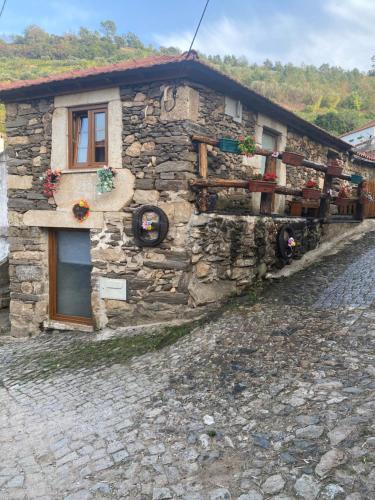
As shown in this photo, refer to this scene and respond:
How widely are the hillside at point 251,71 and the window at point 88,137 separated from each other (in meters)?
25.9

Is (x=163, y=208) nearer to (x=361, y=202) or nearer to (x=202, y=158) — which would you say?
(x=202, y=158)

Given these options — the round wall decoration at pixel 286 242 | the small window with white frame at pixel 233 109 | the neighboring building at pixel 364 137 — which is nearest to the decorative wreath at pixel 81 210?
the small window with white frame at pixel 233 109

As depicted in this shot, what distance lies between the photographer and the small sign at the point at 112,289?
6746 mm

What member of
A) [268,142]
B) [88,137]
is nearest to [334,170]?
[268,142]

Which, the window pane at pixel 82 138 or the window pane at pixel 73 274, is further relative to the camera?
the window pane at pixel 73 274

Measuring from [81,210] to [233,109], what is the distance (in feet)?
10.7

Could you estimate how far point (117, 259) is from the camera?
267 inches

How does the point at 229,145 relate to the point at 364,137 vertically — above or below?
below

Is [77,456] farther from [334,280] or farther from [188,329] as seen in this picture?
[334,280]

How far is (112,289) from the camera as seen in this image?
6.83 m

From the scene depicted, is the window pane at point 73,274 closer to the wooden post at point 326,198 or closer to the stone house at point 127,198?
the stone house at point 127,198

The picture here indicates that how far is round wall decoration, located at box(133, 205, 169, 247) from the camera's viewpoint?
6297 mm

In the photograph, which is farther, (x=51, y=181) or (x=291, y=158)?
(x=51, y=181)

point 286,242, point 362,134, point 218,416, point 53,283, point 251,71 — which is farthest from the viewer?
point 251,71
